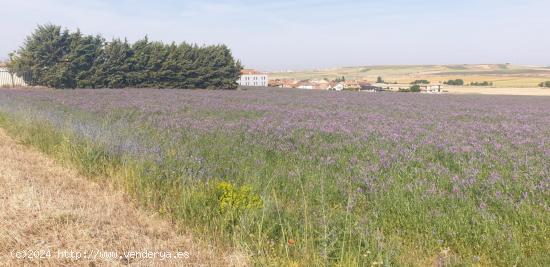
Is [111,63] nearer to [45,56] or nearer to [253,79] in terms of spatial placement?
[45,56]

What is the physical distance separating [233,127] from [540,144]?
6.73 meters

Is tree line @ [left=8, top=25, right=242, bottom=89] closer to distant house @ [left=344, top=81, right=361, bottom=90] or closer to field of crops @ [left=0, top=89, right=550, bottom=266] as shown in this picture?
field of crops @ [left=0, top=89, right=550, bottom=266]

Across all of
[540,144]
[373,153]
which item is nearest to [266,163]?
[373,153]

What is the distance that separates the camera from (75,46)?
112 feet

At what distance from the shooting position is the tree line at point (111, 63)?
109ft

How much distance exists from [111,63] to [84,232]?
36.3m

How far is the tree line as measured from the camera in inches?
1308

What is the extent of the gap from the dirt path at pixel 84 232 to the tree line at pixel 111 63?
33664 millimetres

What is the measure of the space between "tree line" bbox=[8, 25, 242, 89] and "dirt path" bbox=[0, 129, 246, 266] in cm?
3366

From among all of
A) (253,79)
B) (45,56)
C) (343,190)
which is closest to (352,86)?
(253,79)

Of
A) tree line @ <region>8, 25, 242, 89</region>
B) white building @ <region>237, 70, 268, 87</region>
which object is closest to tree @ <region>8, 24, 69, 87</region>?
tree line @ <region>8, 25, 242, 89</region>

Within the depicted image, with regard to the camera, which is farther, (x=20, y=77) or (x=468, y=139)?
(x=20, y=77)

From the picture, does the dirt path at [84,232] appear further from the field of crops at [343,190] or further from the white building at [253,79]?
the white building at [253,79]

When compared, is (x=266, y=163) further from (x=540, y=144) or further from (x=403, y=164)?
(x=540, y=144)
